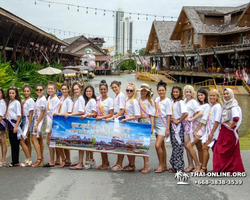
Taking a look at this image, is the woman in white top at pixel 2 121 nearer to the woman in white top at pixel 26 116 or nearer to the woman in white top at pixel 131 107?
the woman in white top at pixel 26 116

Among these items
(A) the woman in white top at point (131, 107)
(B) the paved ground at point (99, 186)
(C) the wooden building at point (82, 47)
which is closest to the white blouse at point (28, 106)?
(B) the paved ground at point (99, 186)

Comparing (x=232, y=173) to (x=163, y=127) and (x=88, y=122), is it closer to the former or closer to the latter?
(x=163, y=127)

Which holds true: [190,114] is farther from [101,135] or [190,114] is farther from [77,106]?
[77,106]

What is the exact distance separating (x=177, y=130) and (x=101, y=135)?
1352 mm

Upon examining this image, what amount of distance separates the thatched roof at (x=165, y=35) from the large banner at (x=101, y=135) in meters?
46.2

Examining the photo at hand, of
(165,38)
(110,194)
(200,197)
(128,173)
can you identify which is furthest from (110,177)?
(165,38)

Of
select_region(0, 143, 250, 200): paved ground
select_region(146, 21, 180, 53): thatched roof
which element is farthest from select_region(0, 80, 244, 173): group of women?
select_region(146, 21, 180, 53): thatched roof

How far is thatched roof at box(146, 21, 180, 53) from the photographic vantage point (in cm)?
5250

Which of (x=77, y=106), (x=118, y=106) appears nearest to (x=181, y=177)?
(x=118, y=106)

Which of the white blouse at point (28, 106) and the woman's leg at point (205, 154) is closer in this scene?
the woman's leg at point (205, 154)

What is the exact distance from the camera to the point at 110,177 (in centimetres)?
561

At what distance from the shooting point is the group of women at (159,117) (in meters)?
5.51

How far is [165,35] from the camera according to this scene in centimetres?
5447

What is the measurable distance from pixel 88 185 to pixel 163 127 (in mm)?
1664
